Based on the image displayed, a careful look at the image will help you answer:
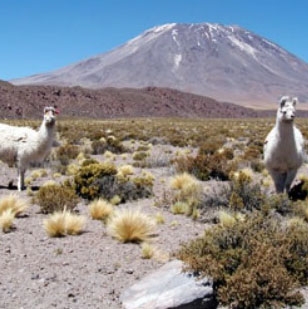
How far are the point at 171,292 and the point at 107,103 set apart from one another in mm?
102134

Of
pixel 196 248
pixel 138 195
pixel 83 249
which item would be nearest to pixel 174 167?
pixel 138 195

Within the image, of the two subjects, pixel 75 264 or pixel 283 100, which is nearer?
pixel 75 264

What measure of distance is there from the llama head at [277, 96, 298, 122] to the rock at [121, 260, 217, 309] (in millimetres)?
4383

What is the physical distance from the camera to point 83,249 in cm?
704

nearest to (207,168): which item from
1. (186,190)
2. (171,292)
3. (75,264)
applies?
(186,190)

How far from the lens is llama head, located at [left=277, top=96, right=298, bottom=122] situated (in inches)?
363

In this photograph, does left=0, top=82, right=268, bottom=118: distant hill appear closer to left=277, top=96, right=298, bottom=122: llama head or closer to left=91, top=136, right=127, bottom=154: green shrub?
left=91, top=136, right=127, bottom=154: green shrub

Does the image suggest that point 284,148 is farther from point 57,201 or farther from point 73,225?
point 73,225

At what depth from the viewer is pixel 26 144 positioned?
12.0 m

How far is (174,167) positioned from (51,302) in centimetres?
926

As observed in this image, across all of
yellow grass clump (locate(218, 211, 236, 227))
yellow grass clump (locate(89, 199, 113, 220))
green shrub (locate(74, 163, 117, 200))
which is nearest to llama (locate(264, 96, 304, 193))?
yellow grass clump (locate(218, 211, 236, 227))

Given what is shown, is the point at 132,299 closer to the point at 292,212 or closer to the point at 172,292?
the point at 172,292

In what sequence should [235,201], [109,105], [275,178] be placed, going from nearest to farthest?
[235,201] < [275,178] < [109,105]

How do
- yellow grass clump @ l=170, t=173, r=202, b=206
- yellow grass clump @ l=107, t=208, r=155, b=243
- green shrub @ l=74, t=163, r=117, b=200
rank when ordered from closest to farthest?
yellow grass clump @ l=107, t=208, r=155, b=243 → yellow grass clump @ l=170, t=173, r=202, b=206 → green shrub @ l=74, t=163, r=117, b=200
